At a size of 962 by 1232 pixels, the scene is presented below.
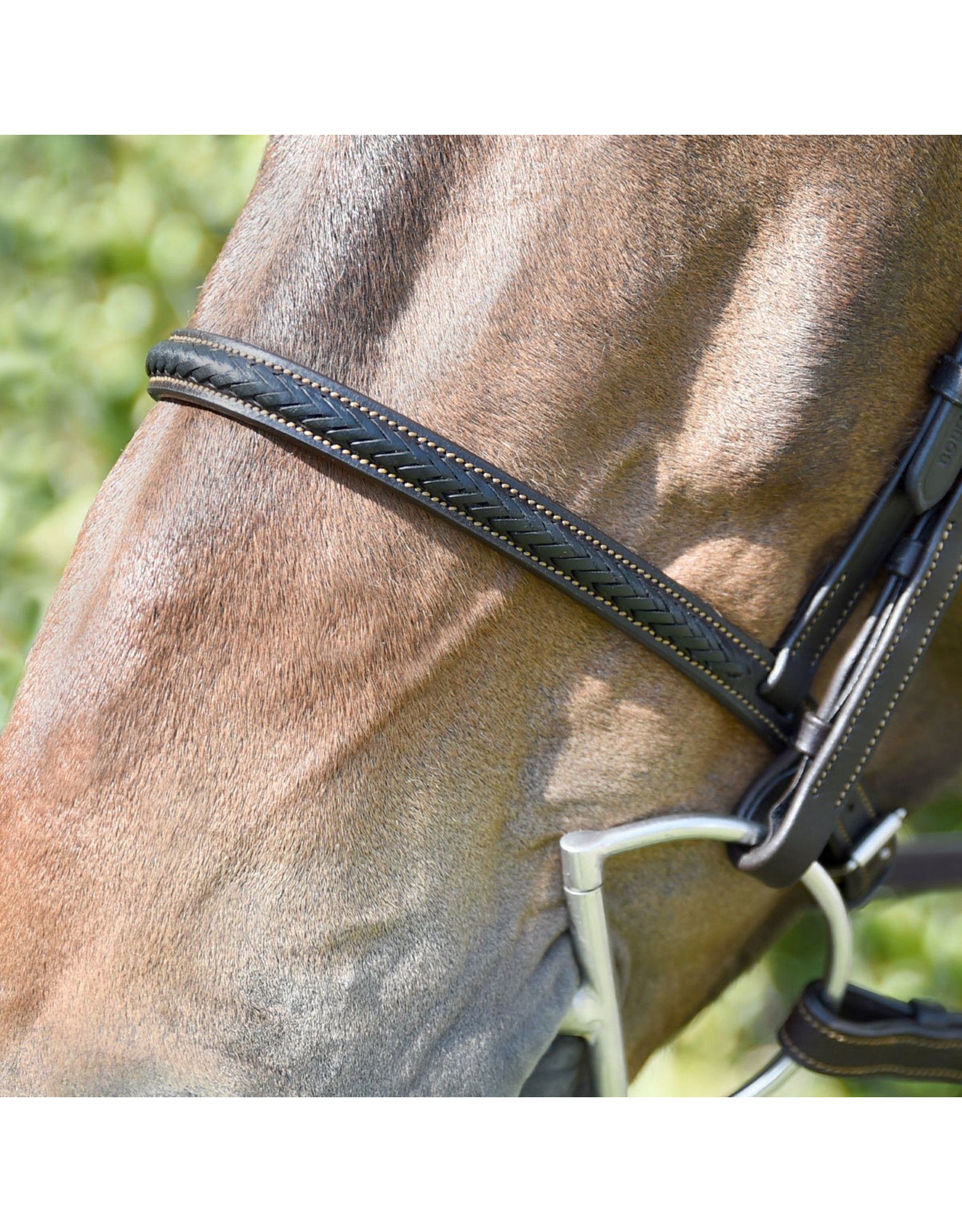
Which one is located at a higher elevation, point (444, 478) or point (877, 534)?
point (877, 534)

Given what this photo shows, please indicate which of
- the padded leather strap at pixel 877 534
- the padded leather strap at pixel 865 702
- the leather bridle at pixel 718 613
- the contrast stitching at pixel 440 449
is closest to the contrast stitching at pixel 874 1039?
the leather bridle at pixel 718 613

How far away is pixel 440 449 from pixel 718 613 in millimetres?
273

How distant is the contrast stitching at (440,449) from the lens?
0.77 meters

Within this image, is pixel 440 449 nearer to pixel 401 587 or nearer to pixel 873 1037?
pixel 401 587

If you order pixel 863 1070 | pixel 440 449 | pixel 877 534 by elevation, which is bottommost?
pixel 863 1070

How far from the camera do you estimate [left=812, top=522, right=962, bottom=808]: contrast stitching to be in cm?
89

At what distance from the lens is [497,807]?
0.85 meters

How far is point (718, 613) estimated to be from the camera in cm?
88

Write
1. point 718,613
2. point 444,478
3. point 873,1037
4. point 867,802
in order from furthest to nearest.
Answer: point 873,1037 → point 867,802 → point 718,613 → point 444,478

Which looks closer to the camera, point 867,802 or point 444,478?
point 444,478

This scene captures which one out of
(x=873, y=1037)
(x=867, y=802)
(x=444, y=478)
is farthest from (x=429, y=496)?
(x=873, y=1037)

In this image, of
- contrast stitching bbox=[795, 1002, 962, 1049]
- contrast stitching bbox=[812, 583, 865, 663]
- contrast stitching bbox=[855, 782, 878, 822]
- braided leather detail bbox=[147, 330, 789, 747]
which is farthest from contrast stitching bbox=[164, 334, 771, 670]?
contrast stitching bbox=[795, 1002, 962, 1049]

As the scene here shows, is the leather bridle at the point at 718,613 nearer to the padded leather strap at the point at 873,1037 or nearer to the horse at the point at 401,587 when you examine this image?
the horse at the point at 401,587
